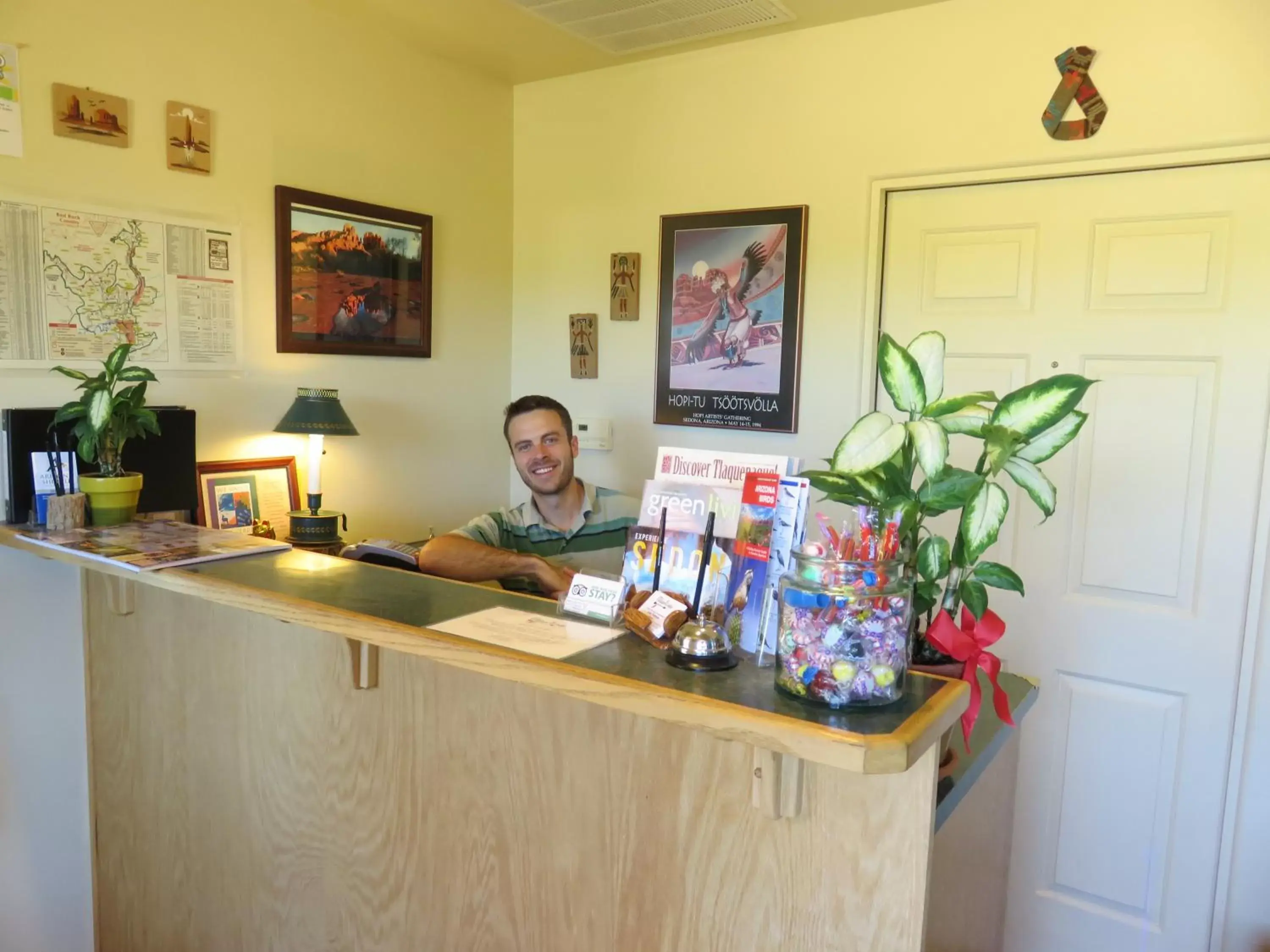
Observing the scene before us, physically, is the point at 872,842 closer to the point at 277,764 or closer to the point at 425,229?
the point at 277,764

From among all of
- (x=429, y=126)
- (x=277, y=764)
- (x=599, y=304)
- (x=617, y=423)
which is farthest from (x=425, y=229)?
(x=277, y=764)

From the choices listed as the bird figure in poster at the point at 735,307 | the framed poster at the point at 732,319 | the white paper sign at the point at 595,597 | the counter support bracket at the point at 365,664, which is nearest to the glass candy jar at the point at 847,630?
the white paper sign at the point at 595,597

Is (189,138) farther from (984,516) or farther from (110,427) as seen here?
(984,516)

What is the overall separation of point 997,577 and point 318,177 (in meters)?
2.07

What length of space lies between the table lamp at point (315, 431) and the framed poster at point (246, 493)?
0.18ft

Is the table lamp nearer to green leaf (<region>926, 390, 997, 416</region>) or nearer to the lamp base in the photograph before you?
the lamp base

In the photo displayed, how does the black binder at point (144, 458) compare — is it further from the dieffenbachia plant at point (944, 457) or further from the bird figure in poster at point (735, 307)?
the dieffenbachia plant at point (944, 457)

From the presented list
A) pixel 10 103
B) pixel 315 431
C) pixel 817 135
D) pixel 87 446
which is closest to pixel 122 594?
pixel 87 446

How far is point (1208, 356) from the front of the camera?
2.05 metres

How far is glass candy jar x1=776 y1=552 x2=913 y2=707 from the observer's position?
36.1 inches

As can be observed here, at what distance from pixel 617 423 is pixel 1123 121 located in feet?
5.23

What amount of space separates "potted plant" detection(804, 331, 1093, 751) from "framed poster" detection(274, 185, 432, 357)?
1791mm

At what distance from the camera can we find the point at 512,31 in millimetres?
2574

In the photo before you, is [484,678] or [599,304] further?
[599,304]
